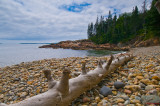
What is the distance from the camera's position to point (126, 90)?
2.18 m

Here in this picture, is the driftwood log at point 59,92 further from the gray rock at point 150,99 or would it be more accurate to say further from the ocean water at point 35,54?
the ocean water at point 35,54

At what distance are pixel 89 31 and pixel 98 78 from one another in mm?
69041

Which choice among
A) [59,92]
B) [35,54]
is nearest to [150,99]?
[59,92]

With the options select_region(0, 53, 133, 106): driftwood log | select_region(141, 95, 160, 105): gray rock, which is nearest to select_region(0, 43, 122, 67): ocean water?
select_region(0, 53, 133, 106): driftwood log

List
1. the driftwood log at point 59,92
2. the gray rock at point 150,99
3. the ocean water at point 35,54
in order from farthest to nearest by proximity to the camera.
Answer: the ocean water at point 35,54, the gray rock at point 150,99, the driftwood log at point 59,92

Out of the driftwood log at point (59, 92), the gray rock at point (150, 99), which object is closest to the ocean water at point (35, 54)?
the driftwood log at point (59, 92)

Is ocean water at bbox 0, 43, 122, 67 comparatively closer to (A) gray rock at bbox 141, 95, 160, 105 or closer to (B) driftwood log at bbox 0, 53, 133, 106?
(B) driftwood log at bbox 0, 53, 133, 106

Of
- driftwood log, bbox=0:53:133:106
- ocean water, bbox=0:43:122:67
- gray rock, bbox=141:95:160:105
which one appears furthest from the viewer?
ocean water, bbox=0:43:122:67

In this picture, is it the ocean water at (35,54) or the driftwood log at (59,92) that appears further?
the ocean water at (35,54)

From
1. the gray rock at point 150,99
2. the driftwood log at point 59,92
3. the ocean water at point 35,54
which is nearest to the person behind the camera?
the driftwood log at point 59,92

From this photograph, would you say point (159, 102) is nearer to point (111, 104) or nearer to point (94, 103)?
point (111, 104)

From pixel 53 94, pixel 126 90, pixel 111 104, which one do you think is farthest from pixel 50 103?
pixel 126 90

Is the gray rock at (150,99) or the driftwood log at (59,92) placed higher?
the driftwood log at (59,92)

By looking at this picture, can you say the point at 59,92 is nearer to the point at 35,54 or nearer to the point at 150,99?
the point at 150,99
